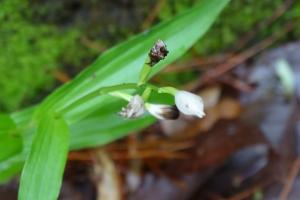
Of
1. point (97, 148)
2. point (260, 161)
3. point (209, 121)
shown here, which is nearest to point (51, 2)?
point (97, 148)

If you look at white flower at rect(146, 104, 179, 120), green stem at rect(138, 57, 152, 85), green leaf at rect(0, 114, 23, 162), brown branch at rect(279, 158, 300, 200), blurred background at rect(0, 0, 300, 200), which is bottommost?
white flower at rect(146, 104, 179, 120)

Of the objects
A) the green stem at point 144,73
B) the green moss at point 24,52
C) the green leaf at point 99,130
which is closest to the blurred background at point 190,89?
the green moss at point 24,52

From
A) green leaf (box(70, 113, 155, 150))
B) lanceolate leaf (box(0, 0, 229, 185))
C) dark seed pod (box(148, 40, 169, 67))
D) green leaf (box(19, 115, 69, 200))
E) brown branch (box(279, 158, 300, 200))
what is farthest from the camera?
brown branch (box(279, 158, 300, 200))

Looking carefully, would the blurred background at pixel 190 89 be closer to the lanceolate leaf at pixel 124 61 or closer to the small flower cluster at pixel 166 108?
the lanceolate leaf at pixel 124 61

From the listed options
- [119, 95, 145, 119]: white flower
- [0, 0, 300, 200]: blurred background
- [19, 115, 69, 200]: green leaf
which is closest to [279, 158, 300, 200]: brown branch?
[0, 0, 300, 200]: blurred background

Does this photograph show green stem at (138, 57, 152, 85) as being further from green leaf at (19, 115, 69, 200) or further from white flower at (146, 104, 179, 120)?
green leaf at (19, 115, 69, 200)

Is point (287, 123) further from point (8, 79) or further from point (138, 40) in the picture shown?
point (8, 79)
